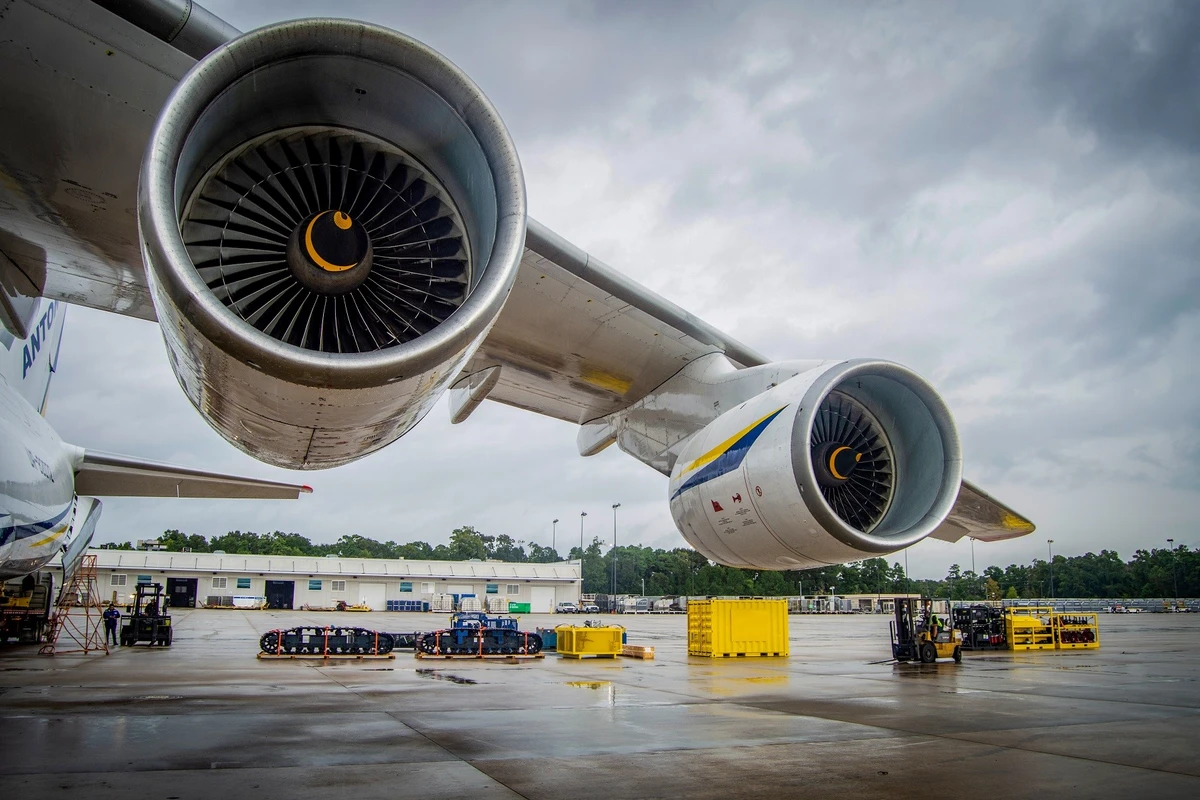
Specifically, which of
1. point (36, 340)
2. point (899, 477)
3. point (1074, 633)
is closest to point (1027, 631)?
point (1074, 633)

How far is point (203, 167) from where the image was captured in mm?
5336

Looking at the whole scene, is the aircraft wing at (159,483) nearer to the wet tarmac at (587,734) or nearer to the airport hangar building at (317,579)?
the wet tarmac at (587,734)

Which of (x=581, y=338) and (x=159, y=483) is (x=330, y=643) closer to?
(x=159, y=483)

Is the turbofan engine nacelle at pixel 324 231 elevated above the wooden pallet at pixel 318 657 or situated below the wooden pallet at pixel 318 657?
above

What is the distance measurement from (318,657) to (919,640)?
47.9 feet

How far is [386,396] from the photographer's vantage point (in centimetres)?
503

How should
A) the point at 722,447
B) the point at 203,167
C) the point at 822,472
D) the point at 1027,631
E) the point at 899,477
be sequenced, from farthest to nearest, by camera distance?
the point at 1027,631 < the point at 899,477 < the point at 722,447 < the point at 822,472 < the point at 203,167

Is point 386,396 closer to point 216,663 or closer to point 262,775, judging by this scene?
point 262,775

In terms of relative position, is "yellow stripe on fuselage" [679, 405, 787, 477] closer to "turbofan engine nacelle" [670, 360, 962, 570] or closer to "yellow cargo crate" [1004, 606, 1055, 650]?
"turbofan engine nacelle" [670, 360, 962, 570]

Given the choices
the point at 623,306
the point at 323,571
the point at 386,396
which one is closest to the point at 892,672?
the point at 623,306

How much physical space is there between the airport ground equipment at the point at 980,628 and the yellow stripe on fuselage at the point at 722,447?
2015cm

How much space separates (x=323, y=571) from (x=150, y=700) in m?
63.7

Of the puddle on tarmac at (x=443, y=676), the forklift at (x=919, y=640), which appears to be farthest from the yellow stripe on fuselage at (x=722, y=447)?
the forklift at (x=919, y=640)

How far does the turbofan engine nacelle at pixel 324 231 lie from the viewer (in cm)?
469
